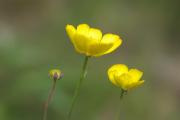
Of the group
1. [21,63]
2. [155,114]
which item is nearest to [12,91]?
[21,63]

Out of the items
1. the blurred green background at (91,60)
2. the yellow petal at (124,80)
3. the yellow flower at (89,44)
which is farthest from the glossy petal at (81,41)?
the blurred green background at (91,60)

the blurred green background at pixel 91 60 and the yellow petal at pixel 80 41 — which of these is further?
the blurred green background at pixel 91 60

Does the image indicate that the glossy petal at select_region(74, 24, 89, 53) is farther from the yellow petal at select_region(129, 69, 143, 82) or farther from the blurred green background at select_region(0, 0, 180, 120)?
the blurred green background at select_region(0, 0, 180, 120)

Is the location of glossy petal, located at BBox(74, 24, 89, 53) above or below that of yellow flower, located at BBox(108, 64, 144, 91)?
above

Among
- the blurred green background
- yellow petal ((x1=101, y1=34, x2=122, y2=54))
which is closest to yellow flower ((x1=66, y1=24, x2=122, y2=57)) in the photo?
yellow petal ((x1=101, y1=34, x2=122, y2=54))

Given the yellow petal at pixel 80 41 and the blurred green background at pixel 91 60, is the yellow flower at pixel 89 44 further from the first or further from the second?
the blurred green background at pixel 91 60

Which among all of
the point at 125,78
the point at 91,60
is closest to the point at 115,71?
the point at 125,78
